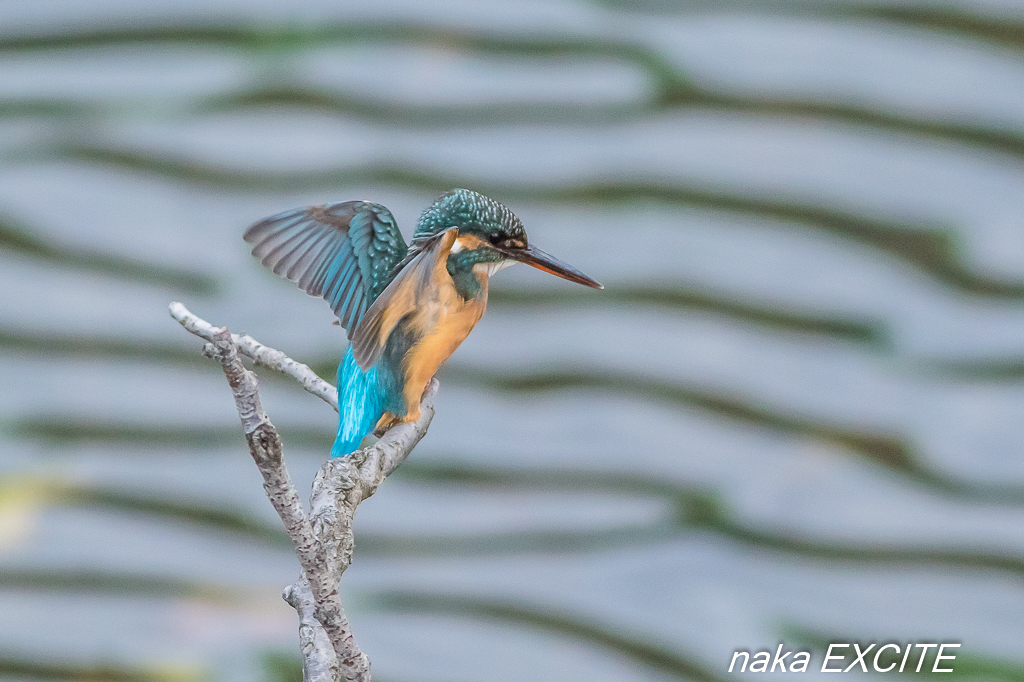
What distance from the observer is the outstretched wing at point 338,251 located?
66cm

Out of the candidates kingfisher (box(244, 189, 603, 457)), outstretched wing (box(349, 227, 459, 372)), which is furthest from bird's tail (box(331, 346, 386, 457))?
outstretched wing (box(349, 227, 459, 372))

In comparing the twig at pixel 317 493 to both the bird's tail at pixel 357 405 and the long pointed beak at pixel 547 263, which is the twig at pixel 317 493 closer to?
the bird's tail at pixel 357 405

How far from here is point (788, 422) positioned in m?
1.47

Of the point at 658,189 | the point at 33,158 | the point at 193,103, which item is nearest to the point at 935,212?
the point at 658,189

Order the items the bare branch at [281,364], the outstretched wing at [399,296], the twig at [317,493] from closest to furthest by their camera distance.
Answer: the twig at [317,493]
the outstretched wing at [399,296]
the bare branch at [281,364]

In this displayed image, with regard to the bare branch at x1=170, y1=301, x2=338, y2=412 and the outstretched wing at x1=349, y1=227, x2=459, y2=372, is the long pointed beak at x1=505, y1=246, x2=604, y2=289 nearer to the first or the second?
the outstretched wing at x1=349, y1=227, x2=459, y2=372

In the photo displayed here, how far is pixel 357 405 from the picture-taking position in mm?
744

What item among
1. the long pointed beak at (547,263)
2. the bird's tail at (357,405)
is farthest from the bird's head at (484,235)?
the bird's tail at (357,405)

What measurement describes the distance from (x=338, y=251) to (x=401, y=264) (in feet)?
0.25

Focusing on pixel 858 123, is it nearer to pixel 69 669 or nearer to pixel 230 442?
pixel 230 442

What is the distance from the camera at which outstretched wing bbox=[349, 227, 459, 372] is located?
0.59m

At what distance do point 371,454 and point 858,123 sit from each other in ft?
3.73

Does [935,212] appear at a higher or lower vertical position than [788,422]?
higher

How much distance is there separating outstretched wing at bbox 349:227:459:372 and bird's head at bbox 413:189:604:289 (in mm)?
21
